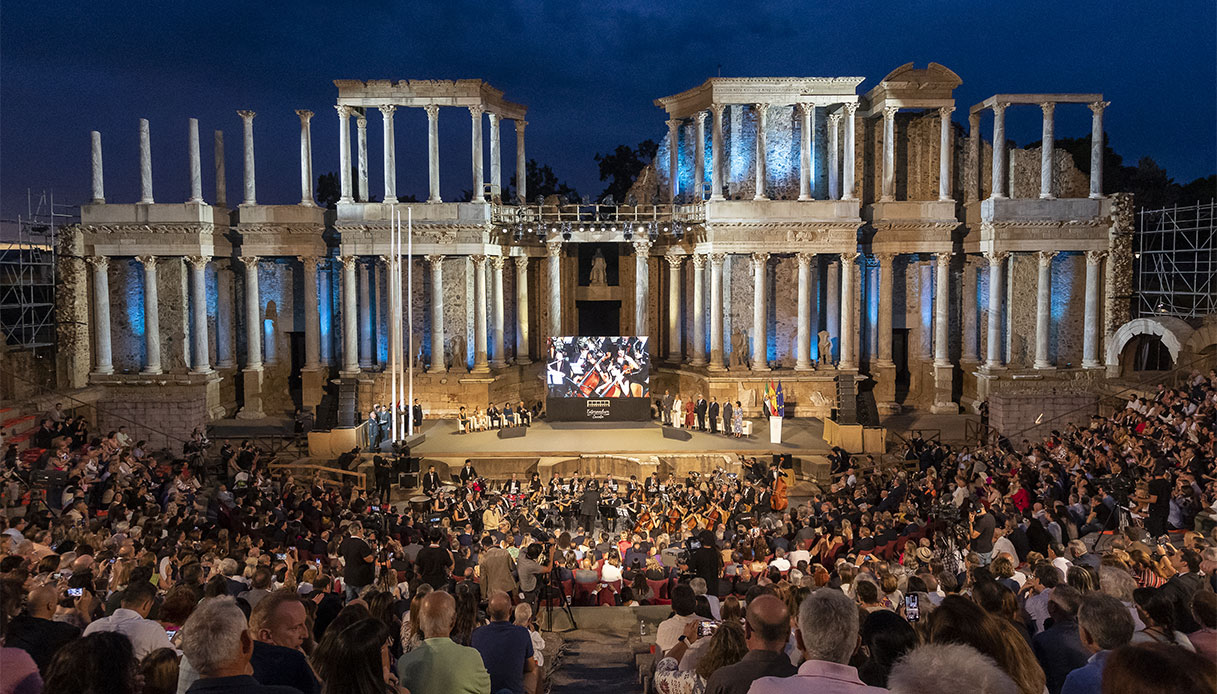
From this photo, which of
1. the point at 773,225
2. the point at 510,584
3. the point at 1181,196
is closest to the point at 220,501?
the point at 510,584

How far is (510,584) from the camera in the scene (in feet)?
39.9

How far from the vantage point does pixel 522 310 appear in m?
37.1

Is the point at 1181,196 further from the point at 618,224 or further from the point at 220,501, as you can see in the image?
the point at 220,501

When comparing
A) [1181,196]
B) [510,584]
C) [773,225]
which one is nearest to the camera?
[510,584]

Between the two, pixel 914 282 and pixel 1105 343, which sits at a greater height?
pixel 914 282

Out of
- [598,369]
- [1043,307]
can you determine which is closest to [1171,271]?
[1043,307]

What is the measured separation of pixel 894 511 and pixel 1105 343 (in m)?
20.2

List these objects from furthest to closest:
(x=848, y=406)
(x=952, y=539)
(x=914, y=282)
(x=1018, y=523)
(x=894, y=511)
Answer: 1. (x=914, y=282)
2. (x=848, y=406)
3. (x=894, y=511)
4. (x=952, y=539)
5. (x=1018, y=523)

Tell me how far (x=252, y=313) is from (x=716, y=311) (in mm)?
17620

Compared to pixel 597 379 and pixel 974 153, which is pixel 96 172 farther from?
pixel 974 153

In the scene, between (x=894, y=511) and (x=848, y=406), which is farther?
(x=848, y=406)

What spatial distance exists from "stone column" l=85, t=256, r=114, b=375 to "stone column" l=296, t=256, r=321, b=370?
6791mm

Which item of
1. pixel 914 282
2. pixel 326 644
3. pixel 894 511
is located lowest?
pixel 894 511

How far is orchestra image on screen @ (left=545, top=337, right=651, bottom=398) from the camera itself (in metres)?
30.9
